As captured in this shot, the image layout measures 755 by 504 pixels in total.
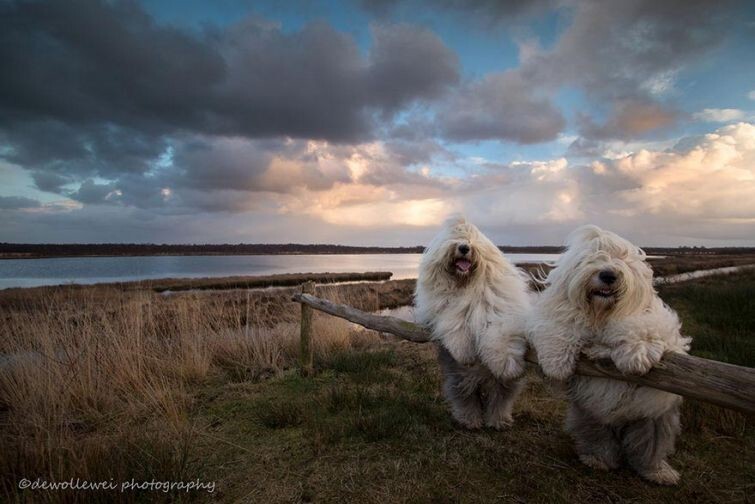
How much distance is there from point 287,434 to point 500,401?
2.30 meters

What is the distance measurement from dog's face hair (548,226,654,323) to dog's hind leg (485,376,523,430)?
1416 millimetres

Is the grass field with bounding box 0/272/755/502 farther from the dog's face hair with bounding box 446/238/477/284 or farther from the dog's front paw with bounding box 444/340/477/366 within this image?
the dog's face hair with bounding box 446/238/477/284

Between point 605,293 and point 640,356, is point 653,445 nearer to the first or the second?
point 640,356

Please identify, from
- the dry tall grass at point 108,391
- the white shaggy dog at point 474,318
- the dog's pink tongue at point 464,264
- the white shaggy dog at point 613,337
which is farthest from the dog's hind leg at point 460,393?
the dry tall grass at point 108,391

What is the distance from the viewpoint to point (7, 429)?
4.23m

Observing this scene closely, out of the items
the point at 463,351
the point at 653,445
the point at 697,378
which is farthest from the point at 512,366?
the point at 697,378

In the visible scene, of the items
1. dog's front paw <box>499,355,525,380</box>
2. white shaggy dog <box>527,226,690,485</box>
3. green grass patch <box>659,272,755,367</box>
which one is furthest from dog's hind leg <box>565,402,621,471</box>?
green grass patch <box>659,272,755,367</box>

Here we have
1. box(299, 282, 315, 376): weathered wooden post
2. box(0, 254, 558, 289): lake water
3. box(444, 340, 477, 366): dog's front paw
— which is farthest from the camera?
box(0, 254, 558, 289): lake water

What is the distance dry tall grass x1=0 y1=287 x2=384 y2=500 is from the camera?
3.18 m

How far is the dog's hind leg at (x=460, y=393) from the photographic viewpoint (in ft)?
13.1

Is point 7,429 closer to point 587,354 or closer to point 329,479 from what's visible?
point 329,479

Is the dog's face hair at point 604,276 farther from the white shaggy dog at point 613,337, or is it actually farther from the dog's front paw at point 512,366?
the dog's front paw at point 512,366

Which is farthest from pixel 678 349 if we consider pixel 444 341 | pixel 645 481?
pixel 444 341

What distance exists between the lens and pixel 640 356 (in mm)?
2418
